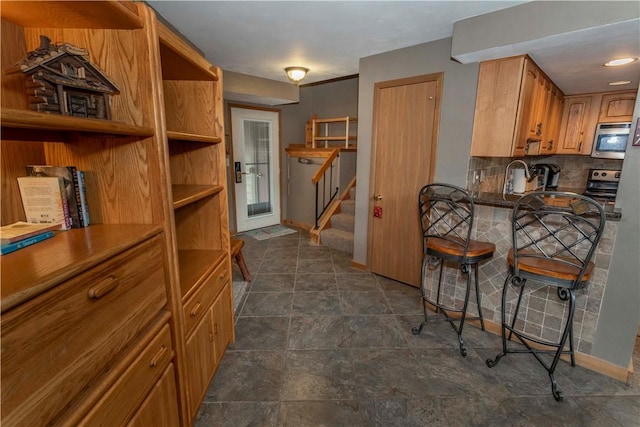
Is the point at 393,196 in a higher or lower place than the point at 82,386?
higher

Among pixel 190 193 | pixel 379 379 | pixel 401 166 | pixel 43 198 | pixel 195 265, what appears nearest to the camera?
pixel 43 198

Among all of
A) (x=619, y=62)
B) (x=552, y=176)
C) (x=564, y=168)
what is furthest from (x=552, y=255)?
(x=564, y=168)

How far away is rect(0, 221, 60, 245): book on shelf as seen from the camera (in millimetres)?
849

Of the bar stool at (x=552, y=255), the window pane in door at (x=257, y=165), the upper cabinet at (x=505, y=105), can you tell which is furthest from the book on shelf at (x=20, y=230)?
the window pane in door at (x=257, y=165)

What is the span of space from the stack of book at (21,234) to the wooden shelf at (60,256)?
0.05 ft

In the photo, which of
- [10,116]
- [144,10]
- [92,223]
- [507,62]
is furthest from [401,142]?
[10,116]

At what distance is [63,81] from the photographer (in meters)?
0.89

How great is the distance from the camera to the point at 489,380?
1.85 m

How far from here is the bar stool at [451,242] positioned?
6.83 feet

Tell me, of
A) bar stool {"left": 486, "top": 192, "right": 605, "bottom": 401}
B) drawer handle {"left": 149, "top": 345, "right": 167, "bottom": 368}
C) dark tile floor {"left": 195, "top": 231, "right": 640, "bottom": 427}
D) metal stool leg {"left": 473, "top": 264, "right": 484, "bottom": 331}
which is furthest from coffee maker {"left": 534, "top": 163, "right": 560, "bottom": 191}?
drawer handle {"left": 149, "top": 345, "right": 167, "bottom": 368}

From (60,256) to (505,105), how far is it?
2.85 m

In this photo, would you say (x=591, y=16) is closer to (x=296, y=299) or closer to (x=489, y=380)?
(x=489, y=380)

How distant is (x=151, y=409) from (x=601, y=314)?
2600mm

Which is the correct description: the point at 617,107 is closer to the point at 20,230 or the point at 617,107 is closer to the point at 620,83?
the point at 620,83
